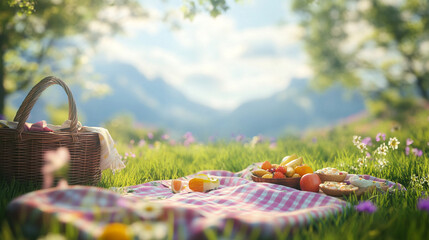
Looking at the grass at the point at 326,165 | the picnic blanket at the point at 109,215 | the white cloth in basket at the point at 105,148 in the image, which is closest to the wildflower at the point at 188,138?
the grass at the point at 326,165

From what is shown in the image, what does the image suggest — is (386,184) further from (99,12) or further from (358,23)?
(358,23)

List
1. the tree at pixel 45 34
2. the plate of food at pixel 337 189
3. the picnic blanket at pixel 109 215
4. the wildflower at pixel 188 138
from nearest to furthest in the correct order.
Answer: the picnic blanket at pixel 109 215 < the plate of food at pixel 337 189 < the wildflower at pixel 188 138 < the tree at pixel 45 34

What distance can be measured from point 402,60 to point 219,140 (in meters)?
10.1

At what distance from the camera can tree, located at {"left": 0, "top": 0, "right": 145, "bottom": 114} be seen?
897 centimetres

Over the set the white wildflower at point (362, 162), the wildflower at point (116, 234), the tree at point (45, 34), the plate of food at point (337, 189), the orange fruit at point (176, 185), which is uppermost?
the tree at point (45, 34)

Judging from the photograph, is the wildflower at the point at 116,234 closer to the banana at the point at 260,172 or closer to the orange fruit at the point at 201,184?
the orange fruit at the point at 201,184

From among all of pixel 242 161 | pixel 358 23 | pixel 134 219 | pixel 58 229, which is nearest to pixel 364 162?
pixel 242 161

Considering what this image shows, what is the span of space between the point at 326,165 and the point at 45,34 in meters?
9.47

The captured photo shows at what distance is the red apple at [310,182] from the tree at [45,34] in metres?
7.38

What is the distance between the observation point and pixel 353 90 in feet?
44.0

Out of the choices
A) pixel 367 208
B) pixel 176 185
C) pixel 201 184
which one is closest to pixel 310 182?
pixel 367 208

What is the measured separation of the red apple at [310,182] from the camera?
298cm

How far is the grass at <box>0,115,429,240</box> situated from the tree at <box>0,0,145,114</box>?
550 cm

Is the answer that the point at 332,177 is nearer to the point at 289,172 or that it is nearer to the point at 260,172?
the point at 289,172
